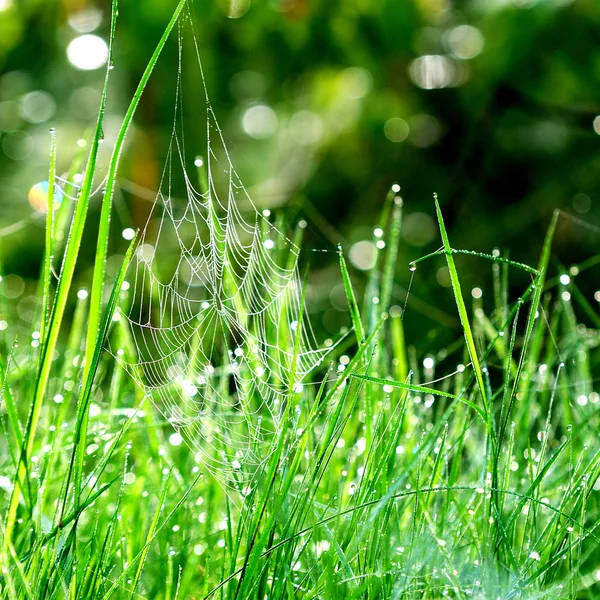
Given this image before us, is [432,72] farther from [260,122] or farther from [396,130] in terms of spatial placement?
[260,122]

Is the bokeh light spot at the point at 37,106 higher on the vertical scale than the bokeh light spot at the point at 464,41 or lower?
lower

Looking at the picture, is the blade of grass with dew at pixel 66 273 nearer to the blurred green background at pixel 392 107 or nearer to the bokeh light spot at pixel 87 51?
the blurred green background at pixel 392 107

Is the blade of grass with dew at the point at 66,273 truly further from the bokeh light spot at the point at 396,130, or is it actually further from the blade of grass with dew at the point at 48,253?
the bokeh light spot at the point at 396,130

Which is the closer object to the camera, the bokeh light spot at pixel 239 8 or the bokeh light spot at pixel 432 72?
the bokeh light spot at pixel 239 8

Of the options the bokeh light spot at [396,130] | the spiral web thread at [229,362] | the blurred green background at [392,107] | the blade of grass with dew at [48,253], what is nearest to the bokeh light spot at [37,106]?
the blurred green background at [392,107]

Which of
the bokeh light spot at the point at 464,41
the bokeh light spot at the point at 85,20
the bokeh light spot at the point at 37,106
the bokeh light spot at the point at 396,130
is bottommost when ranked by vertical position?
the bokeh light spot at the point at 396,130

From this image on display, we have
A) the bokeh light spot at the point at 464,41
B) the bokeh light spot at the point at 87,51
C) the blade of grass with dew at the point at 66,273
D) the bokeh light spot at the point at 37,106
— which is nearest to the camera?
the blade of grass with dew at the point at 66,273

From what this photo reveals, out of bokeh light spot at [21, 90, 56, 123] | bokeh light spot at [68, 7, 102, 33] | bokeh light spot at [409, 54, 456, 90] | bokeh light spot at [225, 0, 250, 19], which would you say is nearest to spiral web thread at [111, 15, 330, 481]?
bokeh light spot at [225, 0, 250, 19]

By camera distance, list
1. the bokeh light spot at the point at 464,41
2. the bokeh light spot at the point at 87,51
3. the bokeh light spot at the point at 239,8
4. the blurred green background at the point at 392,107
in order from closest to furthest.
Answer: the bokeh light spot at the point at 239,8
the blurred green background at the point at 392,107
the bokeh light spot at the point at 87,51
the bokeh light spot at the point at 464,41

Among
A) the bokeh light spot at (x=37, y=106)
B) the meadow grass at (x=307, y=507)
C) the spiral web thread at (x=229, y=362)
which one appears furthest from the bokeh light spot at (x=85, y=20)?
the meadow grass at (x=307, y=507)

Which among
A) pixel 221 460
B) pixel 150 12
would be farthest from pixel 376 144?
pixel 221 460
